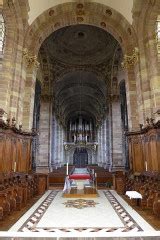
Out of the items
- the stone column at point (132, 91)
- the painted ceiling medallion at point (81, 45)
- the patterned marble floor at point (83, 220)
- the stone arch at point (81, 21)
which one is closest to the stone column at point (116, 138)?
the painted ceiling medallion at point (81, 45)

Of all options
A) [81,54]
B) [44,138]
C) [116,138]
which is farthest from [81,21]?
[44,138]

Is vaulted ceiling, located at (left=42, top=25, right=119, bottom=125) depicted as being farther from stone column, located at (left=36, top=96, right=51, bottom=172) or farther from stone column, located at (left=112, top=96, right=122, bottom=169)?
stone column, located at (left=112, top=96, right=122, bottom=169)

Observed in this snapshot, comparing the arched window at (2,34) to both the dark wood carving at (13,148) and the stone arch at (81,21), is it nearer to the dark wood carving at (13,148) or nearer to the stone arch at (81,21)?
the stone arch at (81,21)

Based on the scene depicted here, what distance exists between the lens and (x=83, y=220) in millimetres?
6191

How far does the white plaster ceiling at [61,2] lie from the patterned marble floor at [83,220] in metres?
10.3

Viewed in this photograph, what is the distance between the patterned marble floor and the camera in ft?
17.5

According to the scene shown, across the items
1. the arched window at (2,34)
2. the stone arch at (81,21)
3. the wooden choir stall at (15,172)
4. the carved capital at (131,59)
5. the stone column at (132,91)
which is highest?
the stone arch at (81,21)

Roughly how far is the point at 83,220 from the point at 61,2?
482 inches

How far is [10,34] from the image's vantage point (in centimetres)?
1135

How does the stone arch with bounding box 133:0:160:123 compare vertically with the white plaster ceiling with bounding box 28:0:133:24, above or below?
below

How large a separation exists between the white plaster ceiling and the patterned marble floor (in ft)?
33.9

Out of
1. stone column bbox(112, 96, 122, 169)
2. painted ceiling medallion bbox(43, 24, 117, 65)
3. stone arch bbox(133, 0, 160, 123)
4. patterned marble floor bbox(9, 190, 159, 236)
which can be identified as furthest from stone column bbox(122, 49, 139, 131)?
stone column bbox(112, 96, 122, 169)

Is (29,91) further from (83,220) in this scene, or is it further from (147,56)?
(83,220)

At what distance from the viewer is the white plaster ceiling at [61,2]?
40.0ft
